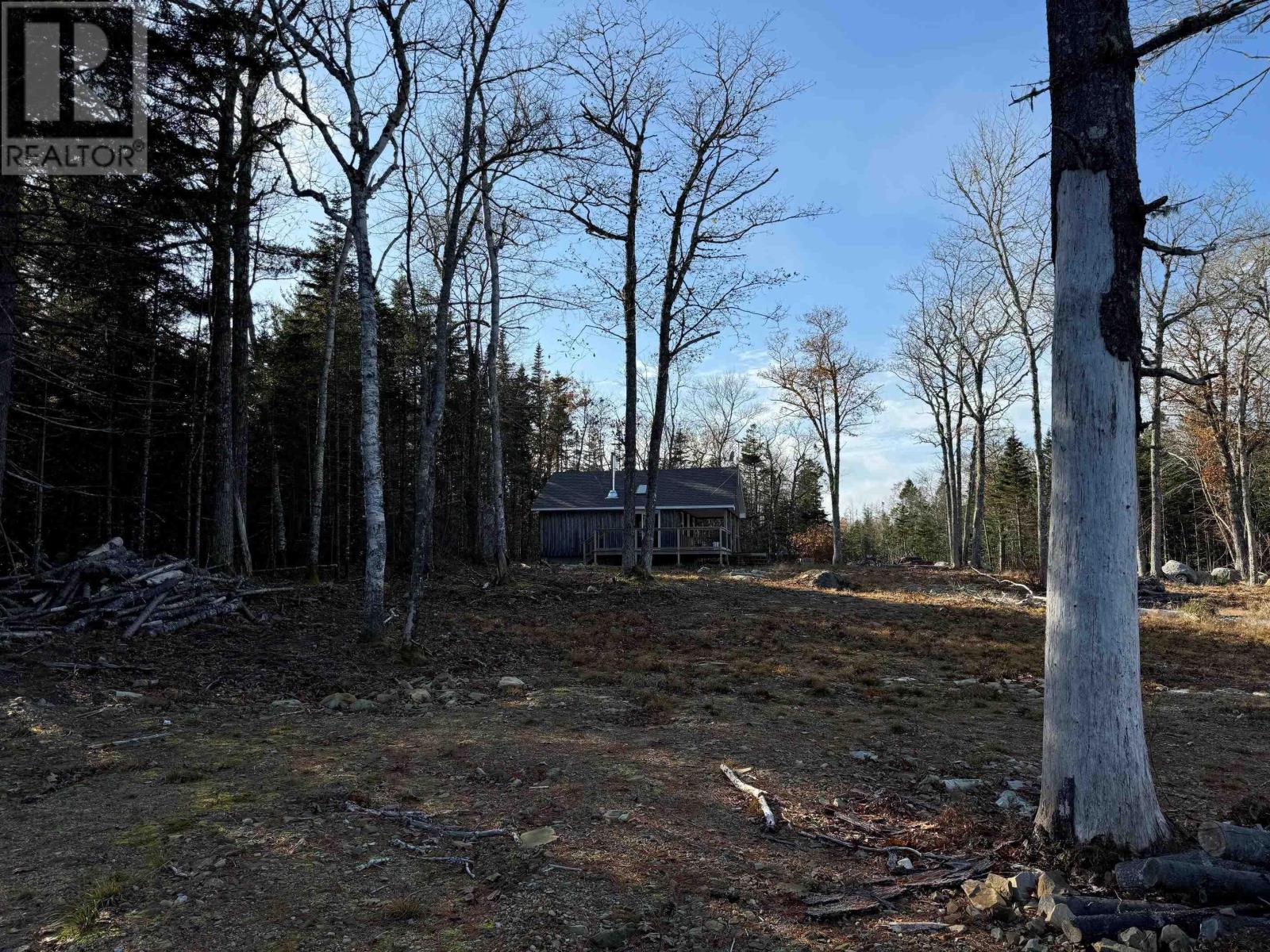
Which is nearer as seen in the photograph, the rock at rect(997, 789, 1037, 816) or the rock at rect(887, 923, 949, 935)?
the rock at rect(887, 923, 949, 935)

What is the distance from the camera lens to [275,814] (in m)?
3.97

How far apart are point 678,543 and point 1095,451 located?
94.5 ft

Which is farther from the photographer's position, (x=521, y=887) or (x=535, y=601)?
(x=535, y=601)

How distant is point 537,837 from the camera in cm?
371

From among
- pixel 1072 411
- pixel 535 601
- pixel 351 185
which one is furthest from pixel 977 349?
pixel 1072 411

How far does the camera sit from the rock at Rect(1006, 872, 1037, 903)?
301 centimetres

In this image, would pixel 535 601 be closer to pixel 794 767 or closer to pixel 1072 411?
pixel 794 767

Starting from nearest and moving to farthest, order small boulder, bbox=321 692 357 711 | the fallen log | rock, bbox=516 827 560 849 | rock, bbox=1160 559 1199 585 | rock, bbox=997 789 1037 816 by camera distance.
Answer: rock, bbox=516 827 560 849
the fallen log
rock, bbox=997 789 1037 816
small boulder, bbox=321 692 357 711
rock, bbox=1160 559 1199 585

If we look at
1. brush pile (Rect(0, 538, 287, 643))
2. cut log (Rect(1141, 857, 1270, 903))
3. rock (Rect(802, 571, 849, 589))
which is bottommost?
rock (Rect(802, 571, 849, 589))

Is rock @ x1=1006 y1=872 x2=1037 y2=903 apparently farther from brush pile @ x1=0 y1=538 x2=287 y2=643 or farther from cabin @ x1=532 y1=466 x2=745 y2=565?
cabin @ x1=532 y1=466 x2=745 y2=565

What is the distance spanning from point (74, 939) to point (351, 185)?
8751 mm

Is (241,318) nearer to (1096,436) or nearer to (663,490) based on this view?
(1096,436)

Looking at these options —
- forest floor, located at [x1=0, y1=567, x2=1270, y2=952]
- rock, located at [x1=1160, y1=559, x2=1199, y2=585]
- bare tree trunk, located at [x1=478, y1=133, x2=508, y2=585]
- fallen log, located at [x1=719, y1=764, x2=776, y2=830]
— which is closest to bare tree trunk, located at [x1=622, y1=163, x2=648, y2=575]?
bare tree trunk, located at [x1=478, y1=133, x2=508, y2=585]

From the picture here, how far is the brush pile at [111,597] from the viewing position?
866cm
